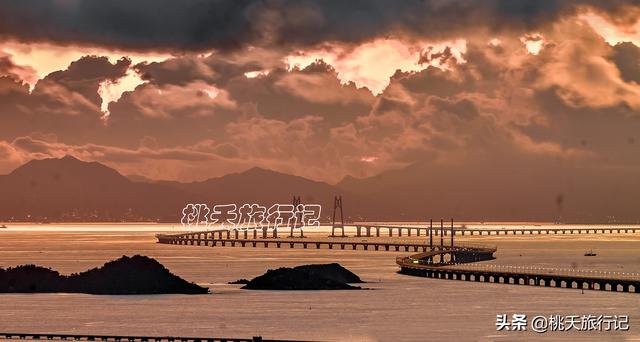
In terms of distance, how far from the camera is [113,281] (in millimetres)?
123250

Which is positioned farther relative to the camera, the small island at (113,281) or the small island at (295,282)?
the small island at (295,282)

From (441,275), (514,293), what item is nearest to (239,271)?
(441,275)

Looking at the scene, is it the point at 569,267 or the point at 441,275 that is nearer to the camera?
the point at 441,275

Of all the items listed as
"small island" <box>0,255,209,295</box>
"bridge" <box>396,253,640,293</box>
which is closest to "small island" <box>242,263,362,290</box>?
"small island" <box>0,255,209,295</box>

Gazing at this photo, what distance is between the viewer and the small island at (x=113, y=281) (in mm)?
122375

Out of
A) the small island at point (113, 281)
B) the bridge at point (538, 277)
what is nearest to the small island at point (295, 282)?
the small island at point (113, 281)

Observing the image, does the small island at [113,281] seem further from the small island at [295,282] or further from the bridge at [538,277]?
the bridge at [538,277]

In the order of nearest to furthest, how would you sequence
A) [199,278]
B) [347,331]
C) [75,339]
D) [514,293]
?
[75,339]
[347,331]
[514,293]
[199,278]

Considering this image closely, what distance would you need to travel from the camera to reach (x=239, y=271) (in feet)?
560

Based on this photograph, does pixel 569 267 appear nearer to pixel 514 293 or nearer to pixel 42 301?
pixel 514 293

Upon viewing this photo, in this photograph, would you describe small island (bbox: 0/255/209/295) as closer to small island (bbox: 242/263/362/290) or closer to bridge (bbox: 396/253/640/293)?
small island (bbox: 242/263/362/290)

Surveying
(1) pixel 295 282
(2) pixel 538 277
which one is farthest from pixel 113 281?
(2) pixel 538 277

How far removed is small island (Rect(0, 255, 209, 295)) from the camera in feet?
401

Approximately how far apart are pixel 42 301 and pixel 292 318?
32.8m
